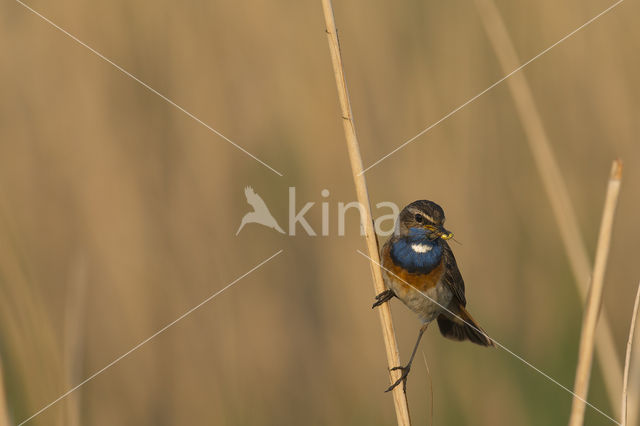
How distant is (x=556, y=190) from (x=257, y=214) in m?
2.22

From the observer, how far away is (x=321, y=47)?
4.45m

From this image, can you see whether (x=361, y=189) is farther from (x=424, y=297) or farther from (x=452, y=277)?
(x=452, y=277)

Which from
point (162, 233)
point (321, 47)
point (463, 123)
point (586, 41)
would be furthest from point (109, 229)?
point (586, 41)

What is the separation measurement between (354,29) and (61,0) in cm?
187

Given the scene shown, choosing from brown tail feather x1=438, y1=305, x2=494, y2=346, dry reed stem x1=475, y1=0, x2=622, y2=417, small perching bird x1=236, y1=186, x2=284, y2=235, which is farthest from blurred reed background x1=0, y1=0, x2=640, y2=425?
dry reed stem x1=475, y1=0, x2=622, y2=417

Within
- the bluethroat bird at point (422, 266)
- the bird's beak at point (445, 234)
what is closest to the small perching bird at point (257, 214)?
the bluethroat bird at point (422, 266)

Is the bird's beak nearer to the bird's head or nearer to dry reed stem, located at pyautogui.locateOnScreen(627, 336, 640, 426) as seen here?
the bird's head

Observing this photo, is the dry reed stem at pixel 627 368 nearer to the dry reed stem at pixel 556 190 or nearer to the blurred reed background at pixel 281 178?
the dry reed stem at pixel 556 190

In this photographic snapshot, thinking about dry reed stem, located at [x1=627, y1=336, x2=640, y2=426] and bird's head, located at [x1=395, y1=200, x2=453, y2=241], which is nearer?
dry reed stem, located at [x1=627, y1=336, x2=640, y2=426]

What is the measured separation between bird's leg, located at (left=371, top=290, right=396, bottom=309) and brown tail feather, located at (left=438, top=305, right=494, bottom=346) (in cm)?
47

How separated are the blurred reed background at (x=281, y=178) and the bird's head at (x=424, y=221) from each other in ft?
4.11

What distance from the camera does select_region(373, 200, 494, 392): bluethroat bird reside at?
3000mm

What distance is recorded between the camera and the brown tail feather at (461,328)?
341 centimetres

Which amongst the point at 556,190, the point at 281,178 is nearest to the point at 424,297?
the point at 556,190
